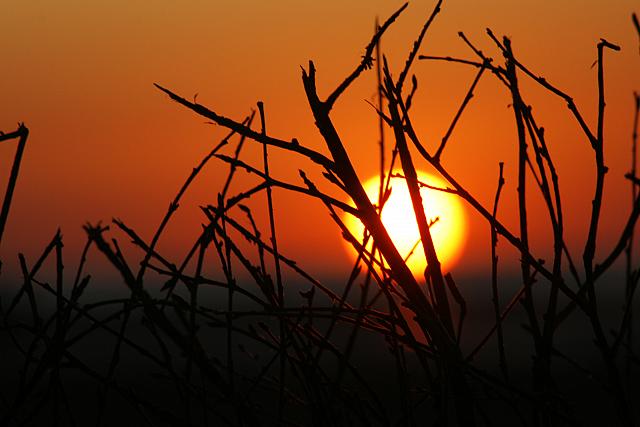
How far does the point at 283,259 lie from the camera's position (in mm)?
1405

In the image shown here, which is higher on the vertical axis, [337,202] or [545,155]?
[545,155]

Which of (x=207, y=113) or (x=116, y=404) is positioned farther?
(x=116, y=404)

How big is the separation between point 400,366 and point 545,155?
0.42 metres

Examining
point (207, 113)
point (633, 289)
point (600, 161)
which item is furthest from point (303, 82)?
point (633, 289)

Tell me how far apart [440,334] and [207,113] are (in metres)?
0.42

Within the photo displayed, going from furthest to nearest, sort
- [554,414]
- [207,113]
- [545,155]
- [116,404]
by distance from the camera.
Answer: [116,404], [545,155], [554,414], [207,113]

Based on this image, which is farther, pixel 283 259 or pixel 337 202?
pixel 283 259

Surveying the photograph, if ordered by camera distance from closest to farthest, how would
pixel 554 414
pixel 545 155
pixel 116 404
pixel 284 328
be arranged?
pixel 554 414, pixel 284 328, pixel 545 155, pixel 116 404

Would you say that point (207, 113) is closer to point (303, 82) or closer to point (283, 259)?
point (303, 82)

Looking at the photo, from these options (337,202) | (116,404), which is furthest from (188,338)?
(116,404)

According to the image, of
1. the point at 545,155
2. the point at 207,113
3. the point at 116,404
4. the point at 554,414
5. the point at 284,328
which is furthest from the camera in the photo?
the point at 116,404

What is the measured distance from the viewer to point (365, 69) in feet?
4.14

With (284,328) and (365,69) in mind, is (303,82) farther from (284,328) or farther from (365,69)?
(284,328)

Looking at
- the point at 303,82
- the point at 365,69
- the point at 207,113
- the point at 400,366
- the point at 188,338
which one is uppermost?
the point at 365,69
